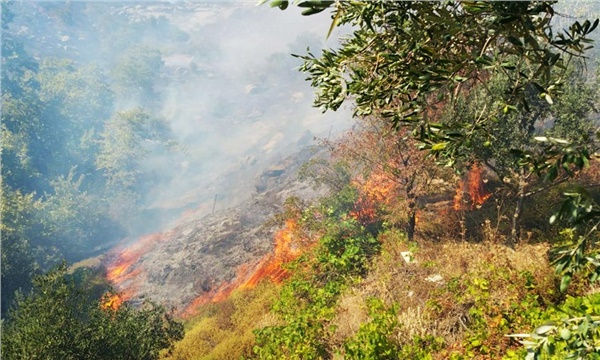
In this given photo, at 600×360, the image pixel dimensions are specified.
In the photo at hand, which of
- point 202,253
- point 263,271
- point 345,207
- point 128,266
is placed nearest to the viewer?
point 345,207

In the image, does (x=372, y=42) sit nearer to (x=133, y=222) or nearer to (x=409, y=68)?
(x=409, y=68)

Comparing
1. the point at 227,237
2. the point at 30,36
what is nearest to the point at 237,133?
the point at 227,237

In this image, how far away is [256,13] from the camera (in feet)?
520

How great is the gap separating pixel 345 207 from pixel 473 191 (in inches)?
275

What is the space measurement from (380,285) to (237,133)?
255 ft

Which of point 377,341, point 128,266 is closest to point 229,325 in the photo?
point 377,341

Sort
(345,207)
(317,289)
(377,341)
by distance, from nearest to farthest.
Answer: (377,341), (317,289), (345,207)

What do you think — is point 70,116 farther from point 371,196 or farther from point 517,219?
point 517,219

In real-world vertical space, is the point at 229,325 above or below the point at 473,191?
below

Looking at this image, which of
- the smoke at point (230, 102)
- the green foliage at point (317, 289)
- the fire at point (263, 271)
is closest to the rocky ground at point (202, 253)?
the fire at point (263, 271)

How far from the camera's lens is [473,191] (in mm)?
18906

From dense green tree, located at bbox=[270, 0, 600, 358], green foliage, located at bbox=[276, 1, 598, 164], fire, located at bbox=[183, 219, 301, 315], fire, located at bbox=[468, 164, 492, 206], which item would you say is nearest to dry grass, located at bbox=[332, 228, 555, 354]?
dense green tree, located at bbox=[270, 0, 600, 358]

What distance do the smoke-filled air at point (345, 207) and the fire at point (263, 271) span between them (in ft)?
0.73

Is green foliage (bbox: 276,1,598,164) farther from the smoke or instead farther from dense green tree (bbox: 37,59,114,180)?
dense green tree (bbox: 37,59,114,180)
